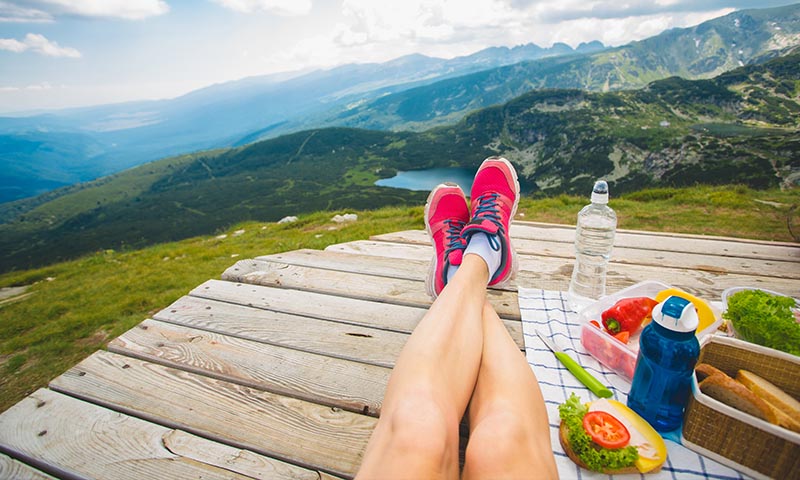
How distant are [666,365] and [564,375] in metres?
0.59

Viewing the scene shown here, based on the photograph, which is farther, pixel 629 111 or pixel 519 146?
pixel 519 146

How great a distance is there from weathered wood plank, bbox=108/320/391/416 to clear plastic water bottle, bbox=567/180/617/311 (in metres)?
1.56

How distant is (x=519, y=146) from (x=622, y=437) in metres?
161

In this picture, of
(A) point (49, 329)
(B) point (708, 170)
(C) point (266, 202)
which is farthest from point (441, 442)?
(C) point (266, 202)

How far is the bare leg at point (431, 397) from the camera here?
128cm

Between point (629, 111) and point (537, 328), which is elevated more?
Result: point (629, 111)

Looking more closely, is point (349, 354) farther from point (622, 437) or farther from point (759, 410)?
point (759, 410)

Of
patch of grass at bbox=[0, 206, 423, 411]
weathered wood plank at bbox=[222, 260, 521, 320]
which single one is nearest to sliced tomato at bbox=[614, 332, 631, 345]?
weathered wood plank at bbox=[222, 260, 521, 320]

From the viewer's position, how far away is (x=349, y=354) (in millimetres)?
2355

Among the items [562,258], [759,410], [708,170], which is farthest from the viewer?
[708,170]

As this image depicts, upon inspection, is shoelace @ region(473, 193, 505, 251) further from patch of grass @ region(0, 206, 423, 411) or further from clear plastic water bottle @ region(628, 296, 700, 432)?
patch of grass @ region(0, 206, 423, 411)

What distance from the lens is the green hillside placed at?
85.3 m

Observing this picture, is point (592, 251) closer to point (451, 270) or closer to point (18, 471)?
A: point (451, 270)

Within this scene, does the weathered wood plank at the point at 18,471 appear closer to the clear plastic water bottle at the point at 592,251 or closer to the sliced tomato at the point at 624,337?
the sliced tomato at the point at 624,337
